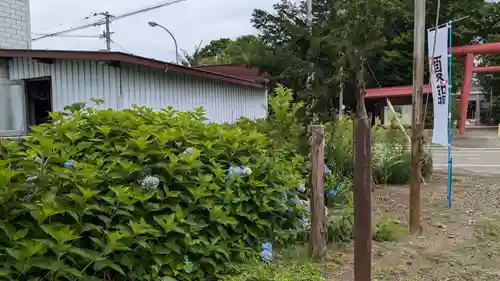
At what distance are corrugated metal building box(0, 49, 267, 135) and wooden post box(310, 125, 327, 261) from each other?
127 inches

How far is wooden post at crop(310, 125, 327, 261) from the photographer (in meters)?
3.62

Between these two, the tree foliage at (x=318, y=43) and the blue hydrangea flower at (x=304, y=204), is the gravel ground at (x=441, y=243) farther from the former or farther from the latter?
the tree foliage at (x=318, y=43)

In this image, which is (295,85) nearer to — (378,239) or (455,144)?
(378,239)

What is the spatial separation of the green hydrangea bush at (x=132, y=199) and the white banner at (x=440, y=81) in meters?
2.77

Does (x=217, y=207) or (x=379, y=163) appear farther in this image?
(x=379, y=163)

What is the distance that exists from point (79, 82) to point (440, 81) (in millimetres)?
5336

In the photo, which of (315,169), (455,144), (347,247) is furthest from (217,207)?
(455,144)

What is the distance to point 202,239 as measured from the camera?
2.97 m

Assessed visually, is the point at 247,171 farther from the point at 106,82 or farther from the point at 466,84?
the point at 466,84

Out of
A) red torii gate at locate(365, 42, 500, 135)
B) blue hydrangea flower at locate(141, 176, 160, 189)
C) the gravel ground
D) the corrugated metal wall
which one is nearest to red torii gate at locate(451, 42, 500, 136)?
red torii gate at locate(365, 42, 500, 135)

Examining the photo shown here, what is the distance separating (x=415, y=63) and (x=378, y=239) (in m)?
2.09

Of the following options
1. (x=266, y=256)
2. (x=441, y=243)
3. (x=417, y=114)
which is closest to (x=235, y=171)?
(x=266, y=256)

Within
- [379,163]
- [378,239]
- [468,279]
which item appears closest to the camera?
[468,279]

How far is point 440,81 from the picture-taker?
545 cm
